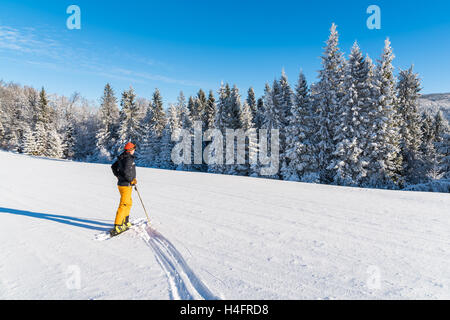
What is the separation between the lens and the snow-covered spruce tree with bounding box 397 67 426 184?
22094 mm

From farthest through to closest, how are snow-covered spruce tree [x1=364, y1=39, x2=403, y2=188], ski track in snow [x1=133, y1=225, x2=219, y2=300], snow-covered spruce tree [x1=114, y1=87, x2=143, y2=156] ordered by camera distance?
snow-covered spruce tree [x1=114, y1=87, x2=143, y2=156]
snow-covered spruce tree [x1=364, y1=39, x2=403, y2=188]
ski track in snow [x1=133, y1=225, x2=219, y2=300]

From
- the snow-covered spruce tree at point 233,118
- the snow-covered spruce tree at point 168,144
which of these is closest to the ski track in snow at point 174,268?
the snow-covered spruce tree at point 233,118

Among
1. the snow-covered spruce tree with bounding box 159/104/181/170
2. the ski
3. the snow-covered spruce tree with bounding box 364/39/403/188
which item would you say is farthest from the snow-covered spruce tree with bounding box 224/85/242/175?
the ski

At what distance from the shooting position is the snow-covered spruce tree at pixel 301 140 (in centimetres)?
2178

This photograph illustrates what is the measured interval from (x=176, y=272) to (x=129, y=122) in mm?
45498

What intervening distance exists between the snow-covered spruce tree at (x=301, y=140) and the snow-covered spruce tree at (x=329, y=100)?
33.4 inches

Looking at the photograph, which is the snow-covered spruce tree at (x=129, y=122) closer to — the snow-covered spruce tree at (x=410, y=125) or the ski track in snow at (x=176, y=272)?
the snow-covered spruce tree at (x=410, y=125)

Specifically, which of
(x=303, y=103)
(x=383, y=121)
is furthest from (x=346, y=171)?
(x=303, y=103)

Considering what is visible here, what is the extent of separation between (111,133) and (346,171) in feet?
157

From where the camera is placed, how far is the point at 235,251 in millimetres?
4098

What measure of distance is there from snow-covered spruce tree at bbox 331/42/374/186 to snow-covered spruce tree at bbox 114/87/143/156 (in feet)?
116

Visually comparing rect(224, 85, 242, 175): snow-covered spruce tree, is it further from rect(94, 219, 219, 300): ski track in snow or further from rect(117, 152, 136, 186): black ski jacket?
rect(94, 219, 219, 300): ski track in snow

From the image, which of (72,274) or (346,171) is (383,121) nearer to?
(346,171)

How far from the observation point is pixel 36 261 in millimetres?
3934
